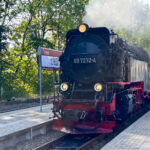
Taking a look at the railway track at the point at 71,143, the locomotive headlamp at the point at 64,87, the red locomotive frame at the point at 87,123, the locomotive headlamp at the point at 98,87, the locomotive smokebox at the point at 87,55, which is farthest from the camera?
the locomotive headlamp at the point at 64,87

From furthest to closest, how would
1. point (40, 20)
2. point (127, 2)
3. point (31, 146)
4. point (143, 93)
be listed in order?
point (40, 20) → point (127, 2) → point (143, 93) → point (31, 146)

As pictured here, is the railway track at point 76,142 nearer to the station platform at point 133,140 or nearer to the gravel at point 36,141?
the gravel at point 36,141

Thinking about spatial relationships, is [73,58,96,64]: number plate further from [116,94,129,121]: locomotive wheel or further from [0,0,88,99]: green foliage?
[0,0,88,99]: green foliage

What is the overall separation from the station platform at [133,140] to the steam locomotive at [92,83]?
0.59m

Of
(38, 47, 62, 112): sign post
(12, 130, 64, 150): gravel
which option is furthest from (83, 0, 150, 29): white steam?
(12, 130, 64, 150): gravel

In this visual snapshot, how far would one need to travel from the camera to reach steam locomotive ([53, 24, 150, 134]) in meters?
8.04

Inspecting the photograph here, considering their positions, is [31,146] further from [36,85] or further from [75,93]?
[36,85]

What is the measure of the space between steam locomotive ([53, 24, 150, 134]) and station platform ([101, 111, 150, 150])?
0.59 m

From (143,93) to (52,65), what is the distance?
484 centimetres

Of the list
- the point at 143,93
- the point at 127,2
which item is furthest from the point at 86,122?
the point at 127,2

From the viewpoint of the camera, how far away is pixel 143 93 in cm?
1267

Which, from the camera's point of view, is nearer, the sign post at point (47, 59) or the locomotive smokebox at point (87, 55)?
the locomotive smokebox at point (87, 55)

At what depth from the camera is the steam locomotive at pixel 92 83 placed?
8.04 meters

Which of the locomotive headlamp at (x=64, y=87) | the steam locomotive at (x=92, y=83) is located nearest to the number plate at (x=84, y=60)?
the steam locomotive at (x=92, y=83)
